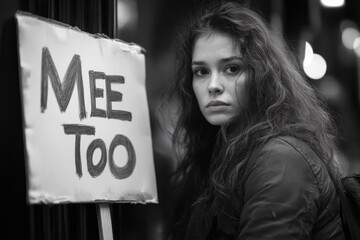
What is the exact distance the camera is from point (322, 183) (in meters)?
1.95

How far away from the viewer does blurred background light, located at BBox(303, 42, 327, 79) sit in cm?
390

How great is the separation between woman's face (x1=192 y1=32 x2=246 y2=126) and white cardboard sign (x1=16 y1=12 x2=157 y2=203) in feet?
0.89

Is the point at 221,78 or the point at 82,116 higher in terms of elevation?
the point at 221,78

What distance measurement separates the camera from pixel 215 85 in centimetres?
229

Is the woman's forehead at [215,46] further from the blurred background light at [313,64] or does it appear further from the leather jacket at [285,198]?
the blurred background light at [313,64]

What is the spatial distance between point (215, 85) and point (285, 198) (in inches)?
24.2

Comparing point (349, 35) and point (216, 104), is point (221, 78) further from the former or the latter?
point (349, 35)

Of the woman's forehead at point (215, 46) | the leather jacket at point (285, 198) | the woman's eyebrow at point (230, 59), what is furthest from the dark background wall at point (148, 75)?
the leather jacket at point (285, 198)

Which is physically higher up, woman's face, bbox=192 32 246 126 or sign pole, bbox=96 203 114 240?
woman's face, bbox=192 32 246 126

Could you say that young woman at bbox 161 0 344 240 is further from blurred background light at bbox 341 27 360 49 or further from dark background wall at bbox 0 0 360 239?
blurred background light at bbox 341 27 360 49

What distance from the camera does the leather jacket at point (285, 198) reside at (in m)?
1.83

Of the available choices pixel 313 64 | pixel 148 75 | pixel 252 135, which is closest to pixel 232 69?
pixel 252 135

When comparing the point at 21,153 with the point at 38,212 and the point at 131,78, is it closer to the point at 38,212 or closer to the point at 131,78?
the point at 38,212

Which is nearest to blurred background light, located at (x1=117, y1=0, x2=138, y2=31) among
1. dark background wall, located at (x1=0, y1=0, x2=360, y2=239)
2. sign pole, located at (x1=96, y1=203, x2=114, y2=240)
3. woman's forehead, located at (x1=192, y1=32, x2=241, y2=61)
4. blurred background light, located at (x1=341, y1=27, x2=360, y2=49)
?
dark background wall, located at (x1=0, y1=0, x2=360, y2=239)
